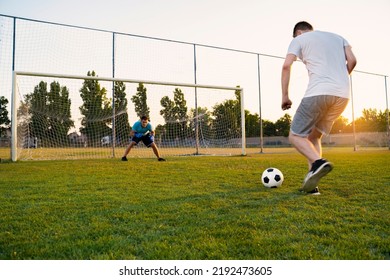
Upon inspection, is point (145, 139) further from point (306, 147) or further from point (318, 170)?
point (318, 170)

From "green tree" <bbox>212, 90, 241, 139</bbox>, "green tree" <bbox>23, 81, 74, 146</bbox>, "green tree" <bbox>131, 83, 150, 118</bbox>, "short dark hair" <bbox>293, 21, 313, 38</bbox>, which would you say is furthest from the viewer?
"green tree" <bbox>212, 90, 241, 139</bbox>

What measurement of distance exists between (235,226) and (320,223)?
0.62 meters

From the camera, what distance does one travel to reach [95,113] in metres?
10.7

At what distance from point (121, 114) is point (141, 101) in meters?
0.89

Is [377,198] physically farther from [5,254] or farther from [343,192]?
[5,254]

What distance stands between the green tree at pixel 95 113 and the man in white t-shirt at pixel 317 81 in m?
8.39

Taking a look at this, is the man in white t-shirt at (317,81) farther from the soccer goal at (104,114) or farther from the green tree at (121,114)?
the green tree at (121,114)

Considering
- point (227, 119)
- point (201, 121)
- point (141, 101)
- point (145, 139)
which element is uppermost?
point (141, 101)

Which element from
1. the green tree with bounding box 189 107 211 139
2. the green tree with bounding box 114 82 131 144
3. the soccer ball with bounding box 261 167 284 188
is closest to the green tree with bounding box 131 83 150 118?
the green tree with bounding box 114 82 131 144

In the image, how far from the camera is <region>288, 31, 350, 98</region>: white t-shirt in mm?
3162

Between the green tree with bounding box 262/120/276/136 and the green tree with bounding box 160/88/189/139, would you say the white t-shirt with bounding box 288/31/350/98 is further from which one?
the green tree with bounding box 262/120/276/136

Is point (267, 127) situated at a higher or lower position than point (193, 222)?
higher

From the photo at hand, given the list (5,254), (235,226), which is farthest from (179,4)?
(5,254)

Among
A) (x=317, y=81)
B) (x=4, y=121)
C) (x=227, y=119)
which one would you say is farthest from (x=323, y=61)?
(x=227, y=119)
